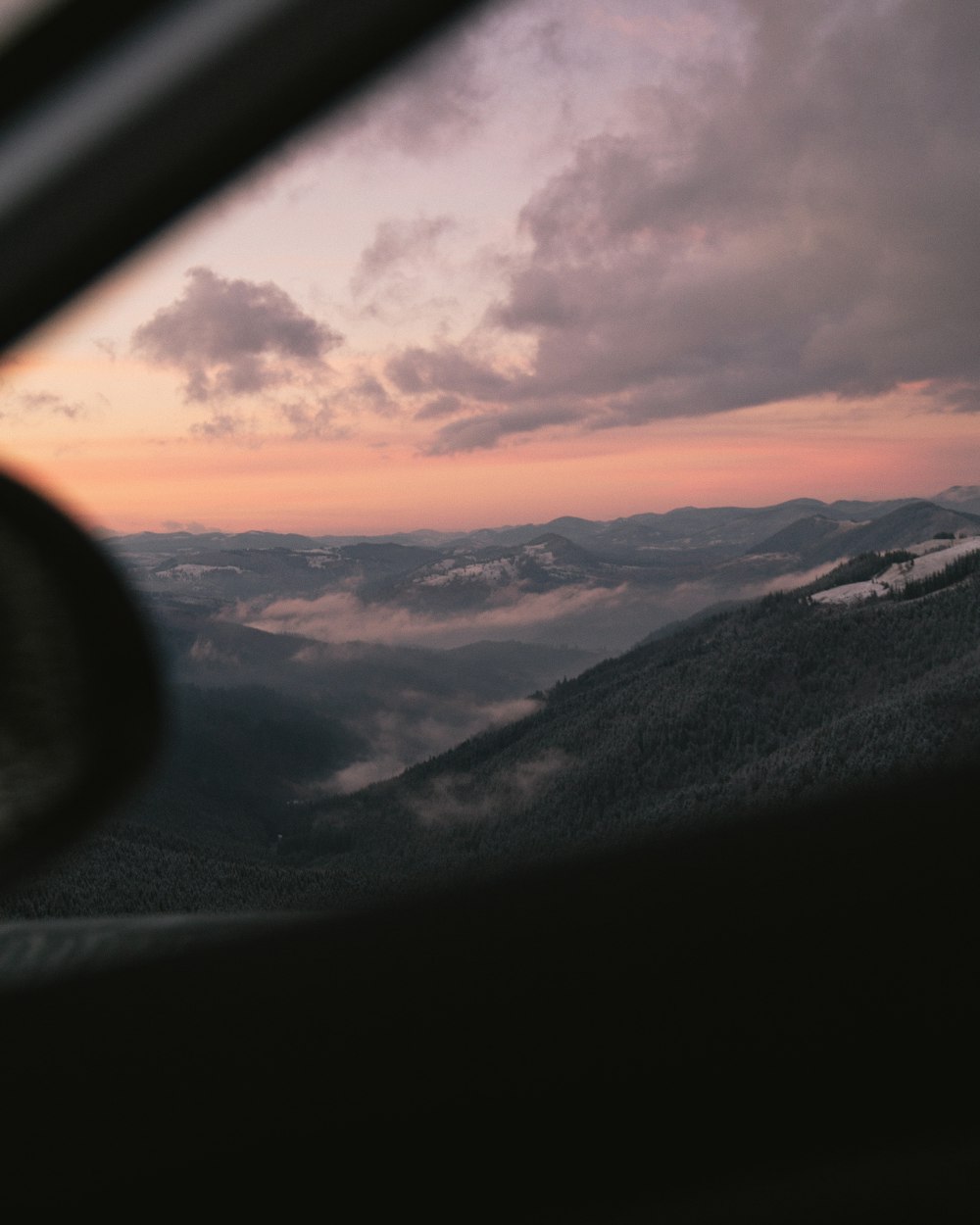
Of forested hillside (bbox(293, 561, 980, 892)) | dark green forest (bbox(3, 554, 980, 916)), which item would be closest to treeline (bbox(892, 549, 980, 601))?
dark green forest (bbox(3, 554, 980, 916))

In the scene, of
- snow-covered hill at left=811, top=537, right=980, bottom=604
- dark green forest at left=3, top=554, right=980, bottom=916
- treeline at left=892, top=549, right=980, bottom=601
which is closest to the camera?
dark green forest at left=3, top=554, right=980, bottom=916

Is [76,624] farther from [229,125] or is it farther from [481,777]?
[481,777]

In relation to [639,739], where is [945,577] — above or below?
above

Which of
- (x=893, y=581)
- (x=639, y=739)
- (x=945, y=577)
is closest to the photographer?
(x=639, y=739)

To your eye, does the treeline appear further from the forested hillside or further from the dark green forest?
the forested hillside

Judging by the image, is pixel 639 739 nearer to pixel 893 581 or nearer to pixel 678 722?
pixel 678 722

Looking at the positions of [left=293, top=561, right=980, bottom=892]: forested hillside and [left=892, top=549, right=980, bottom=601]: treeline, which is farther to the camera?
[left=892, top=549, right=980, bottom=601]: treeline

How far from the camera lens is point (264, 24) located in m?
2.48

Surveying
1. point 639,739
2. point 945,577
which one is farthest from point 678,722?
point 945,577

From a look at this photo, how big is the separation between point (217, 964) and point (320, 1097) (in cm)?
36

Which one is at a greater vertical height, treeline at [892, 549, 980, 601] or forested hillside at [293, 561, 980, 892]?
treeline at [892, 549, 980, 601]

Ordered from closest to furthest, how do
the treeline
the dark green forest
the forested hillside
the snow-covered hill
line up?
the dark green forest < the forested hillside < the treeline < the snow-covered hill

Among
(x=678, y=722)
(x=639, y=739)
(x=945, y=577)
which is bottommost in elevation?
(x=639, y=739)

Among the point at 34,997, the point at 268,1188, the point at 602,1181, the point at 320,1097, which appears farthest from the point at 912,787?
the point at 34,997
